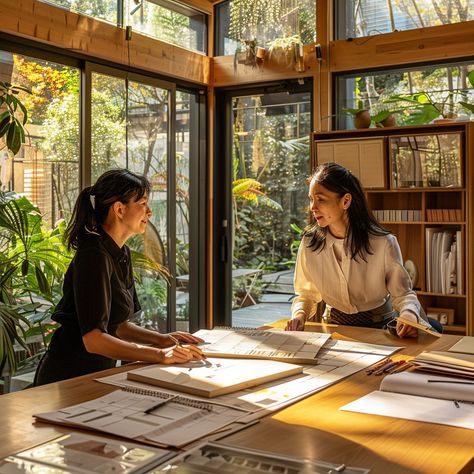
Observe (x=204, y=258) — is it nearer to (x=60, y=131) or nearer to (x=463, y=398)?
(x=60, y=131)

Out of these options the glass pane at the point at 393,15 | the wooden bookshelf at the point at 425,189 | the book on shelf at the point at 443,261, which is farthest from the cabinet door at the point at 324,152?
the glass pane at the point at 393,15

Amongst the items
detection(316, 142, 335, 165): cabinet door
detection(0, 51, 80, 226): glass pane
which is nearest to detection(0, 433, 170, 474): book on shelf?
detection(0, 51, 80, 226): glass pane

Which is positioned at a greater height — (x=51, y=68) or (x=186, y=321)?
(x=51, y=68)

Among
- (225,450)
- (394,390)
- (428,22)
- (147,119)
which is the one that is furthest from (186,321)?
(225,450)

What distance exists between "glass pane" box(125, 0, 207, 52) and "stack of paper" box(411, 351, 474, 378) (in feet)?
11.5

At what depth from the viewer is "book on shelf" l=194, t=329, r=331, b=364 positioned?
2.08 metres

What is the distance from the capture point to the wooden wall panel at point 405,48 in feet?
14.8

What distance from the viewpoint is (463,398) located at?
5.47 ft

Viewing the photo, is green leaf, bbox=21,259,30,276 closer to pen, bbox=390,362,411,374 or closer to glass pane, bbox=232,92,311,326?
pen, bbox=390,362,411,374

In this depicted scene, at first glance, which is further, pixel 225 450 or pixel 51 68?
pixel 51 68

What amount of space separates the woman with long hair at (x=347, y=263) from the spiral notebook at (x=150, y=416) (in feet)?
4.21

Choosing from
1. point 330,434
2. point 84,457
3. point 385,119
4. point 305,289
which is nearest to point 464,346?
point 305,289

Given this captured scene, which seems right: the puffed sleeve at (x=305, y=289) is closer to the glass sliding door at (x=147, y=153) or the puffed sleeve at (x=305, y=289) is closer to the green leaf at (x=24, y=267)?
the green leaf at (x=24, y=267)

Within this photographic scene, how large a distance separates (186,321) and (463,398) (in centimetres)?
405
